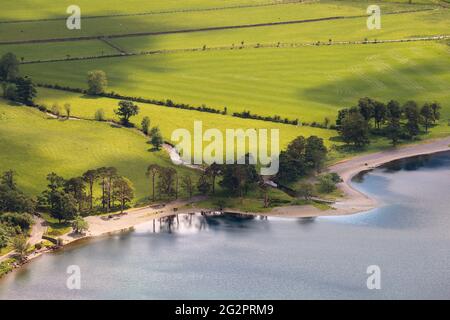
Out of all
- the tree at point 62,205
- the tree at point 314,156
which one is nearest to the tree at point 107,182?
the tree at point 62,205

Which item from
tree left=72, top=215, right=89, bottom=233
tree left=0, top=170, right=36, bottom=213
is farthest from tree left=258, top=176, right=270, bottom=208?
tree left=0, top=170, right=36, bottom=213

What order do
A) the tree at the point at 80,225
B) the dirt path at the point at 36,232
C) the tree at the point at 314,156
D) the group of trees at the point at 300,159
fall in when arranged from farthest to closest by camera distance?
the tree at the point at 314,156, the group of trees at the point at 300,159, the tree at the point at 80,225, the dirt path at the point at 36,232

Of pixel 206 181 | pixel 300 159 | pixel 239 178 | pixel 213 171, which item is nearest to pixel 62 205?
pixel 206 181

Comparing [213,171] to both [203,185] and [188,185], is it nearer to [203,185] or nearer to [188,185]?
[203,185]

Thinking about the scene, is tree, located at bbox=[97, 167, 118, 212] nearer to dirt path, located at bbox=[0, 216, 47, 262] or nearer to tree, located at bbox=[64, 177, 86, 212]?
tree, located at bbox=[64, 177, 86, 212]

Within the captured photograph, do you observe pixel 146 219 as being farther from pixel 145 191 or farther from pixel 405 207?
pixel 405 207

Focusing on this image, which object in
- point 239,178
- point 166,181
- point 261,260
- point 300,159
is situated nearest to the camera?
point 261,260

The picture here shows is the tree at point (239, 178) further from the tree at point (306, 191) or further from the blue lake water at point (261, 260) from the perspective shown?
the blue lake water at point (261, 260)
